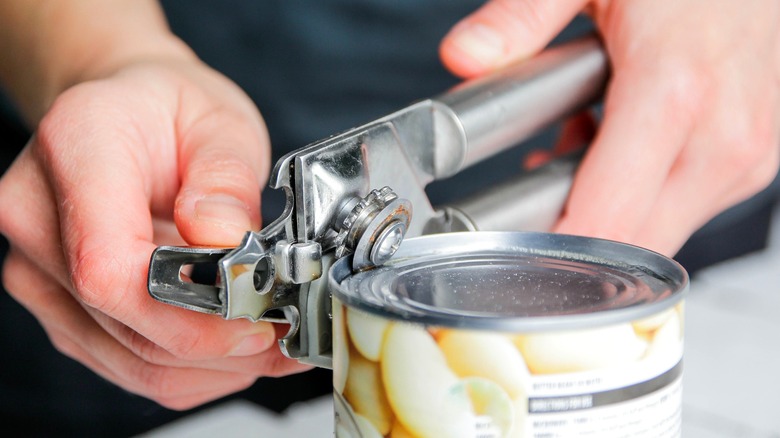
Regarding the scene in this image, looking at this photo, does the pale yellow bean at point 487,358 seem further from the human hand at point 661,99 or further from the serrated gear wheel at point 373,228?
the human hand at point 661,99

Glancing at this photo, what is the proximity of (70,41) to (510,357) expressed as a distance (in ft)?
2.47

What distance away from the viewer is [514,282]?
54cm

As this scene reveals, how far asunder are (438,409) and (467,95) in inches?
15.3

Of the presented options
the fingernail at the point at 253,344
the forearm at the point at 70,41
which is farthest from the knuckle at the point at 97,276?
the forearm at the point at 70,41

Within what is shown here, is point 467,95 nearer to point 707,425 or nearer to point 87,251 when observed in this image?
point 87,251

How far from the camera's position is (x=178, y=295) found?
56cm

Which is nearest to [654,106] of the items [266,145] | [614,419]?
[266,145]

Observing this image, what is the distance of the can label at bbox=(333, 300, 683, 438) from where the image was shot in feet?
1.45

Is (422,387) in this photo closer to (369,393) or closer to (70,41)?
(369,393)

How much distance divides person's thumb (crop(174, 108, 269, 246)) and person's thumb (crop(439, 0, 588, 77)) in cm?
24

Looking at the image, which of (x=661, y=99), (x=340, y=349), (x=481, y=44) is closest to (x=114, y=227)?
(x=340, y=349)

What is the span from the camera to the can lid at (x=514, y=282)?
1.46ft

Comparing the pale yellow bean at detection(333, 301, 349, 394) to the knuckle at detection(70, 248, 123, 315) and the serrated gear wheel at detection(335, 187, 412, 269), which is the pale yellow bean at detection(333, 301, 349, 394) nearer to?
the serrated gear wheel at detection(335, 187, 412, 269)

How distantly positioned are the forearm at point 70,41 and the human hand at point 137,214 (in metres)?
0.06
